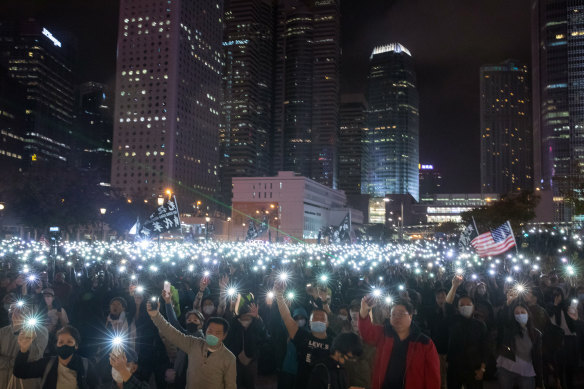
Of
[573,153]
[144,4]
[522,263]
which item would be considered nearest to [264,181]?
[144,4]

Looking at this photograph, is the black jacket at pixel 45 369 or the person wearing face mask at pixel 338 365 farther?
the black jacket at pixel 45 369

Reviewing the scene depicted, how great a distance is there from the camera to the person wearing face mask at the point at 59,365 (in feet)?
16.6

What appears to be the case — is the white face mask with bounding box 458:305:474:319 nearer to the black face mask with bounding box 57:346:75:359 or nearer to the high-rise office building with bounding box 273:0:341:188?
the black face mask with bounding box 57:346:75:359

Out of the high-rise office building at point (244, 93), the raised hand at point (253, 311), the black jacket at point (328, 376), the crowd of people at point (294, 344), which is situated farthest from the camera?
the high-rise office building at point (244, 93)

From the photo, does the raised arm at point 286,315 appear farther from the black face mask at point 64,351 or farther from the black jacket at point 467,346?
the black face mask at point 64,351

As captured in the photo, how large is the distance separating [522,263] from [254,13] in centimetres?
18114

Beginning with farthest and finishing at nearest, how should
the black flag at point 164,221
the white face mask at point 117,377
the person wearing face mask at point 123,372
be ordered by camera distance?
the black flag at point 164,221 < the white face mask at point 117,377 < the person wearing face mask at point 123,372

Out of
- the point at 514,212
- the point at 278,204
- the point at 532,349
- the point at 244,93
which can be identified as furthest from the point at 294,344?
the point at 244,93

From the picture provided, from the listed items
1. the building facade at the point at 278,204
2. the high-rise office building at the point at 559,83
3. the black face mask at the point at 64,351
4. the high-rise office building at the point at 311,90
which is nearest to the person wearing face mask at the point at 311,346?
the black face mask at the point at 64,351

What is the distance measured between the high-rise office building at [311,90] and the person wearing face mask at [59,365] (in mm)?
184898

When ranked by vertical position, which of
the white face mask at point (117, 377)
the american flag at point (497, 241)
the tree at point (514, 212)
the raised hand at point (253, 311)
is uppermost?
the tree at point (514, 212)

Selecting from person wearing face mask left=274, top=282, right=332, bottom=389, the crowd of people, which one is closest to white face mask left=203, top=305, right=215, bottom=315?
the crowd of people

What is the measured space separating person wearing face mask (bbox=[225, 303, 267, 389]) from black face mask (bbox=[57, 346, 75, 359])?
228cm

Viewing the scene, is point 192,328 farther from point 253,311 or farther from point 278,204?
point 278,204
